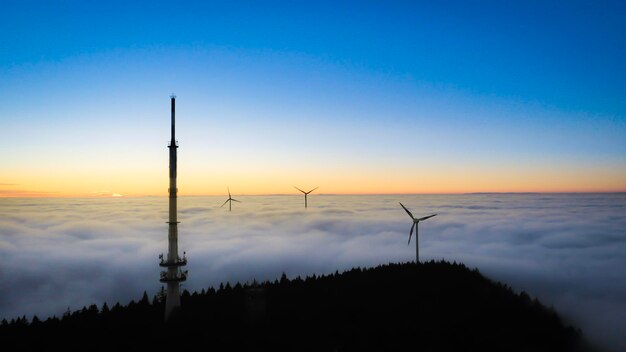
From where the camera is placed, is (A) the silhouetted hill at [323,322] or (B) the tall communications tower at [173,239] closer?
(B) the tall communications tower at [173,239]

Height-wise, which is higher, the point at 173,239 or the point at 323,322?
the point at 173,239

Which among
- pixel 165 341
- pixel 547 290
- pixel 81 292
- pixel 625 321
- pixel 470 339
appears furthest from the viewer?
pixel 81 292

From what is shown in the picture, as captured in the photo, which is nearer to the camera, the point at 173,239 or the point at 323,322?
the point at 173,239

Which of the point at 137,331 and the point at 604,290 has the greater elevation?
the point at 137,331

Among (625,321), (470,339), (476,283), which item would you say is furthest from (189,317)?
(625,321)

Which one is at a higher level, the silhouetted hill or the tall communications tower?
the tall communications tower

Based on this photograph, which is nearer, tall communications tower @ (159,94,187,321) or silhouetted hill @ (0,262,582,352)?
tall communications tower @ (159,94,187,321)

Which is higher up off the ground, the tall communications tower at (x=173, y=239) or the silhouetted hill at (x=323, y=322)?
the tall communications tower at (x=173, y=239)

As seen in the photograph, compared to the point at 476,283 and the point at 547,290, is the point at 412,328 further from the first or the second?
the point at 547,290
